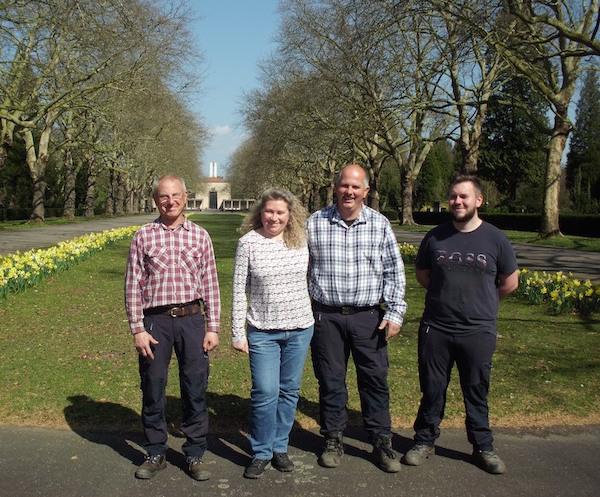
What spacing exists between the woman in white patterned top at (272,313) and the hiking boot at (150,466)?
54cm

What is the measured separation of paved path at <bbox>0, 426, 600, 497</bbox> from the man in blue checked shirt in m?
0.21

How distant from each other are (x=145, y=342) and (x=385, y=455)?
162 centimetres

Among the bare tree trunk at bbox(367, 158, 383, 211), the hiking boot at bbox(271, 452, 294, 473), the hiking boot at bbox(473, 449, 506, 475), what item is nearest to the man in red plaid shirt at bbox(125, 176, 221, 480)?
the hiking boot at bbox(271, 452, 294, 473)

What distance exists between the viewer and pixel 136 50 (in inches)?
865

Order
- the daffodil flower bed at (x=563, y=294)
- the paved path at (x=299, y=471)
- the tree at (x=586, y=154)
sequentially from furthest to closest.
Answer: the tree at (x=586, y=154) < the daffodil flower bed at (x=563, y=294) < the paved path at (x=299, y=471)

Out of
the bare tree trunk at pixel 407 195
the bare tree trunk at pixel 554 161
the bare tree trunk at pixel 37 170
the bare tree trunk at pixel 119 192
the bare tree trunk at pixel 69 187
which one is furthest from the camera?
the bare tree trunk at pixel 119 192

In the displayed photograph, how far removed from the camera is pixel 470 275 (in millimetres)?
3707

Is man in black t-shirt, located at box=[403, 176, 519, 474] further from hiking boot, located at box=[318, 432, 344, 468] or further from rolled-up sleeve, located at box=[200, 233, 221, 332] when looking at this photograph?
rolled-up sleeve, located at box=[200, 233, 221, 332]

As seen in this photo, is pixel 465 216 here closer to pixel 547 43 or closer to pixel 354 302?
pixel 354 302

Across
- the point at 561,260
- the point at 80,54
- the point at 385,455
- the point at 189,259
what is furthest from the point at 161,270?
the point at 80,54

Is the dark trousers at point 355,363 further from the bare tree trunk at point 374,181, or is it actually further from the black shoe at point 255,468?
the bare tree trunk at point 374,181

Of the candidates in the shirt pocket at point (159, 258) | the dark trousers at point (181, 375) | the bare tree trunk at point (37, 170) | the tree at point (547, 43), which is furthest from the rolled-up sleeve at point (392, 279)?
the bare tree trunk at point (37, 170)

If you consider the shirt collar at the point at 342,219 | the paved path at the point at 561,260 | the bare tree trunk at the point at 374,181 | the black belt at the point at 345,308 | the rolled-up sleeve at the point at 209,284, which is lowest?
the paved path at the point at 561,260

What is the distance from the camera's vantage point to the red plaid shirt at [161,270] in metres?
3.64
